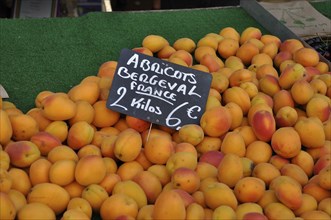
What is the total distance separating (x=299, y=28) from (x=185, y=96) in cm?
90

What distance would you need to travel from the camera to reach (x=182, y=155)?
1.15m

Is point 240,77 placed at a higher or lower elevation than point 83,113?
higher

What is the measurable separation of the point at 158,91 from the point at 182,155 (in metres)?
0.27

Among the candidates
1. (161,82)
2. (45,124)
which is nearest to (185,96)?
(161,82)

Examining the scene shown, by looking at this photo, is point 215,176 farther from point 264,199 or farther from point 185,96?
point 185,96

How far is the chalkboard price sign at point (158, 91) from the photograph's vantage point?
51.8 inches

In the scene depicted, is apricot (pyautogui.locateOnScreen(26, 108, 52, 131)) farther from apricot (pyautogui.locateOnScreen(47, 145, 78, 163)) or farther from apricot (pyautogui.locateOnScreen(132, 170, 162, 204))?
apricot (pyautogui.locateOnScreen(132, 170, 162, 204))

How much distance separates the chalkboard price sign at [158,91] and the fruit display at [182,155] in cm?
3

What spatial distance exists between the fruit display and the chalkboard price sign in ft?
0.11

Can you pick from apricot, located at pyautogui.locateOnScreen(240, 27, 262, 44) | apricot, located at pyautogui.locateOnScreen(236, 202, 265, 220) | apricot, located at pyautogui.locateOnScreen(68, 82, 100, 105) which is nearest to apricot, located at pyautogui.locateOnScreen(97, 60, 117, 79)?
apricot, located at pyautogui.locateOnScreen(68, 82, 100, 105)

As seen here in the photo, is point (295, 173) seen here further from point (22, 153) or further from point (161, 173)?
point (22, 153)

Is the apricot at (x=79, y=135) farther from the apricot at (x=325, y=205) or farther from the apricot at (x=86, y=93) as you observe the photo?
the apricot at (x=325, y=205)

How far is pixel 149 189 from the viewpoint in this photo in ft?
3.60

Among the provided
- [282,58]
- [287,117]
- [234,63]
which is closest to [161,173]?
[287,117]
